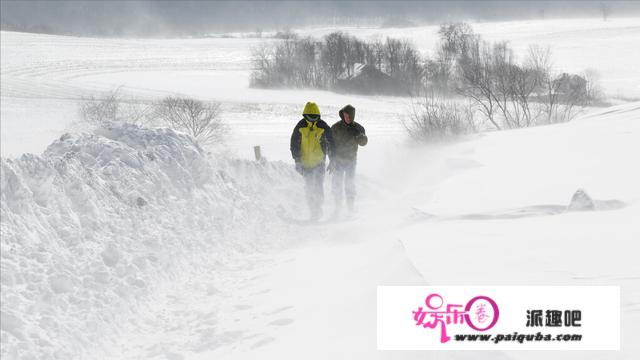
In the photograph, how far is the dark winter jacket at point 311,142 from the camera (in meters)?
9.60

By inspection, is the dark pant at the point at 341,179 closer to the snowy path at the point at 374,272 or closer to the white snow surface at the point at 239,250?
the white snow surface at the point at 239,250

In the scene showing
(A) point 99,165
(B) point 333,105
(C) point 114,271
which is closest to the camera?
(C) point 114,271

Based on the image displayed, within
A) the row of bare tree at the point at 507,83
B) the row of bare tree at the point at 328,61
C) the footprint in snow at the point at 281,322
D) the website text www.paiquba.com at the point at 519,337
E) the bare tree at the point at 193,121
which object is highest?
the row of bare tree at the point at 328,61

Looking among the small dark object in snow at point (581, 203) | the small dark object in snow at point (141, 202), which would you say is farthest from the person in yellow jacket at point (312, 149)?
the small dark object in snow at point (581, 203)

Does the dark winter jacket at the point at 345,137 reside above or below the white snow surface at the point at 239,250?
above

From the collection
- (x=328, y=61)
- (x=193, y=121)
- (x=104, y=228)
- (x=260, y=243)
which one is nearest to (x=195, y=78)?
(x=328, y=61)

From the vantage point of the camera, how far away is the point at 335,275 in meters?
6.05

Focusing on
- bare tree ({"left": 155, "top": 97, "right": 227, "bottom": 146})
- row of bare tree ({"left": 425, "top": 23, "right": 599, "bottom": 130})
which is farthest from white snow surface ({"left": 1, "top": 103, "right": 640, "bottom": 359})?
row of bare tree ({"left": 425, "top": 23, "right": 599, "bottom": 130})

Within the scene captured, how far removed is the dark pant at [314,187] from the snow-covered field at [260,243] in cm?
54

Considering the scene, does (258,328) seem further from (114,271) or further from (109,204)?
(109,204)

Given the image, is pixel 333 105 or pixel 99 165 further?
pixel 333 105

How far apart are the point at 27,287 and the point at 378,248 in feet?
12.2

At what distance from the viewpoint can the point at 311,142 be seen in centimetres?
969

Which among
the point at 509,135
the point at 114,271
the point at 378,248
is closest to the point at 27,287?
the point at 114,271
